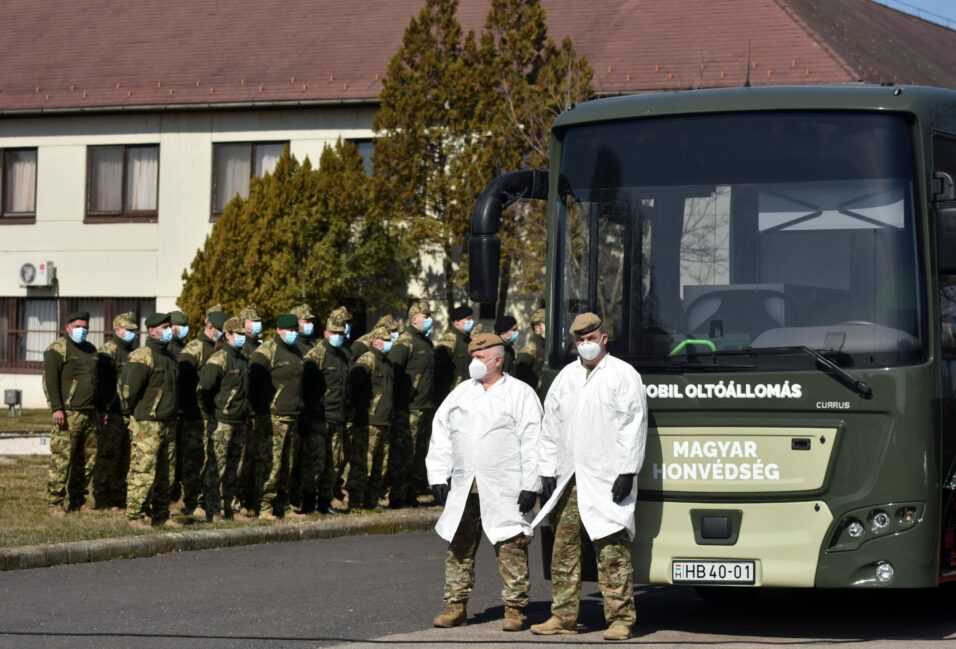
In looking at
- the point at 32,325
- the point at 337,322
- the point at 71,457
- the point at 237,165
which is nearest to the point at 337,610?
the point at 71,457

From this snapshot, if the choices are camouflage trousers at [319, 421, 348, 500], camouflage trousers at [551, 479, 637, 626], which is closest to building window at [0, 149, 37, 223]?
camouflage trousers at [319, 421, 348, 500]

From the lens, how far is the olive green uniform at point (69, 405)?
55.1ft

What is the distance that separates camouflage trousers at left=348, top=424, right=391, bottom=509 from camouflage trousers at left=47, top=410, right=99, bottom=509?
2.58 m

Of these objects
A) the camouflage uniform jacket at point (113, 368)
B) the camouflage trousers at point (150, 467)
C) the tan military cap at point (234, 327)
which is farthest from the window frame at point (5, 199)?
the camouflage trousers at point (150, 467)

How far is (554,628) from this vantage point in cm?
1054

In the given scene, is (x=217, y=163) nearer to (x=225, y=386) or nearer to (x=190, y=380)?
(x=190, y=380)

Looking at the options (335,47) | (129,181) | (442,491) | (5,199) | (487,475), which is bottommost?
(442,491)

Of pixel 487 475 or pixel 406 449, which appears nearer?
pixel 487 475

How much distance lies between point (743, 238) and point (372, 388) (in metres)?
8.29

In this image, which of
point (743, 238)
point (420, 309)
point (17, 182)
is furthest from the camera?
point (17, 182)

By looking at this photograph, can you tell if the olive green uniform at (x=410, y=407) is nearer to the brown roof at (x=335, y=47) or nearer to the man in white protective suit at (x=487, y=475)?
the man in white protective suit at (x=487, y=475)

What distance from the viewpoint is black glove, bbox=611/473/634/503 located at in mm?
10195

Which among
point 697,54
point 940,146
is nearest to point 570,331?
point 940,146

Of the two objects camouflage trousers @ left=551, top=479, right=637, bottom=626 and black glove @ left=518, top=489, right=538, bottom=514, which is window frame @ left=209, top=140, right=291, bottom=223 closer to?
black glove @ left=518, top=489, right=538, bottom=514
